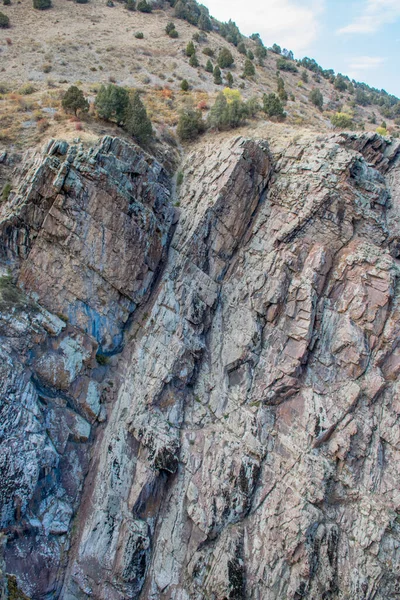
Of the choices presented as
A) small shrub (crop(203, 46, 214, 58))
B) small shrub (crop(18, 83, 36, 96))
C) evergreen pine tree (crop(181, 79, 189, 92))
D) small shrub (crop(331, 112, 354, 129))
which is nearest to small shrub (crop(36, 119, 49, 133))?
small shrub (crop(18, 83, 36, 96))

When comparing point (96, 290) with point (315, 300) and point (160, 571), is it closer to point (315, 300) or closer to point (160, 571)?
point (315, 300)

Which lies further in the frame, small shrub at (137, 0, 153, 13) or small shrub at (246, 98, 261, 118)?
small shrub at (137, 0, 153, 13)

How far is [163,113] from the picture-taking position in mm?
33781

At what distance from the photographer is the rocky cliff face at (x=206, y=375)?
54.7 ft

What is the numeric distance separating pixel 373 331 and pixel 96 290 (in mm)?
15027

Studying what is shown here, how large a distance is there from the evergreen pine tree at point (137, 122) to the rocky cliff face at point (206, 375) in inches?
157

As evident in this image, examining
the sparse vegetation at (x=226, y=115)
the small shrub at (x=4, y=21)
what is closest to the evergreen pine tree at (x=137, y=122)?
the sparse vegetation at (x=226, y=115)

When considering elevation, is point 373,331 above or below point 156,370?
above

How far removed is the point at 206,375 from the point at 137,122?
63.0ft

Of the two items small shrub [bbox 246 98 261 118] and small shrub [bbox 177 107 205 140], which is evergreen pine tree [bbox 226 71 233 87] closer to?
small shrub [bbox 246 98 261 118]

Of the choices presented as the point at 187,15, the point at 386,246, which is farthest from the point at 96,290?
the point at 187,15

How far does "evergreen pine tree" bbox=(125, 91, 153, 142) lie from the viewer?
27.8m

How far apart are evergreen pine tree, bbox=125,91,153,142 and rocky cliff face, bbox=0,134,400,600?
3.99 m

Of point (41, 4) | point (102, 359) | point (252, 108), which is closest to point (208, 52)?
point (41, 4)
